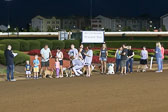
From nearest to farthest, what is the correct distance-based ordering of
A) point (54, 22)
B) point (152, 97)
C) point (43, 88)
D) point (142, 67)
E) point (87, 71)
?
point (152, 97) < point (43, 88) < point (87, 71) < point (142, 67) < point (54, 22)

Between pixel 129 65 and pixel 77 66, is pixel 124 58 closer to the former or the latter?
pixel 129 65

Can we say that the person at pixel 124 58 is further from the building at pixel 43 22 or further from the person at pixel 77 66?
the building at pixel 43 22

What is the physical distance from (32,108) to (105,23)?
16147 centimetres

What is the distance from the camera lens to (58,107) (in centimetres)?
1023

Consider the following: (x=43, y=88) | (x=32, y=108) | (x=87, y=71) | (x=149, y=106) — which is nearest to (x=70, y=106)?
(x=32, y=108)

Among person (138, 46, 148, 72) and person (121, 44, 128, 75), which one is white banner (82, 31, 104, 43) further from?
person (121, 44, 128, 75)

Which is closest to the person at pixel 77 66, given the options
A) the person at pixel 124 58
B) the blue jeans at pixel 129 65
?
the person at pixel 124 58

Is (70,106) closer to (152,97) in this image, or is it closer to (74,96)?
(74,96)

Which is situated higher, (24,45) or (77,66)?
(24,45)

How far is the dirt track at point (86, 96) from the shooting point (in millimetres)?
10141

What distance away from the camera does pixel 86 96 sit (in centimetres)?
1194

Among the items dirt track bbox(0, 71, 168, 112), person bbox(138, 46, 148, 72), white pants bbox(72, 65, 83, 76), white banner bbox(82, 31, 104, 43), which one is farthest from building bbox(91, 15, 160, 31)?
dirt track bbox(0, 71, 168, 112)

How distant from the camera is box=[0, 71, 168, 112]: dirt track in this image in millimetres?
10141

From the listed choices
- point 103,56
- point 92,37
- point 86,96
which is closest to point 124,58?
point 103,56
